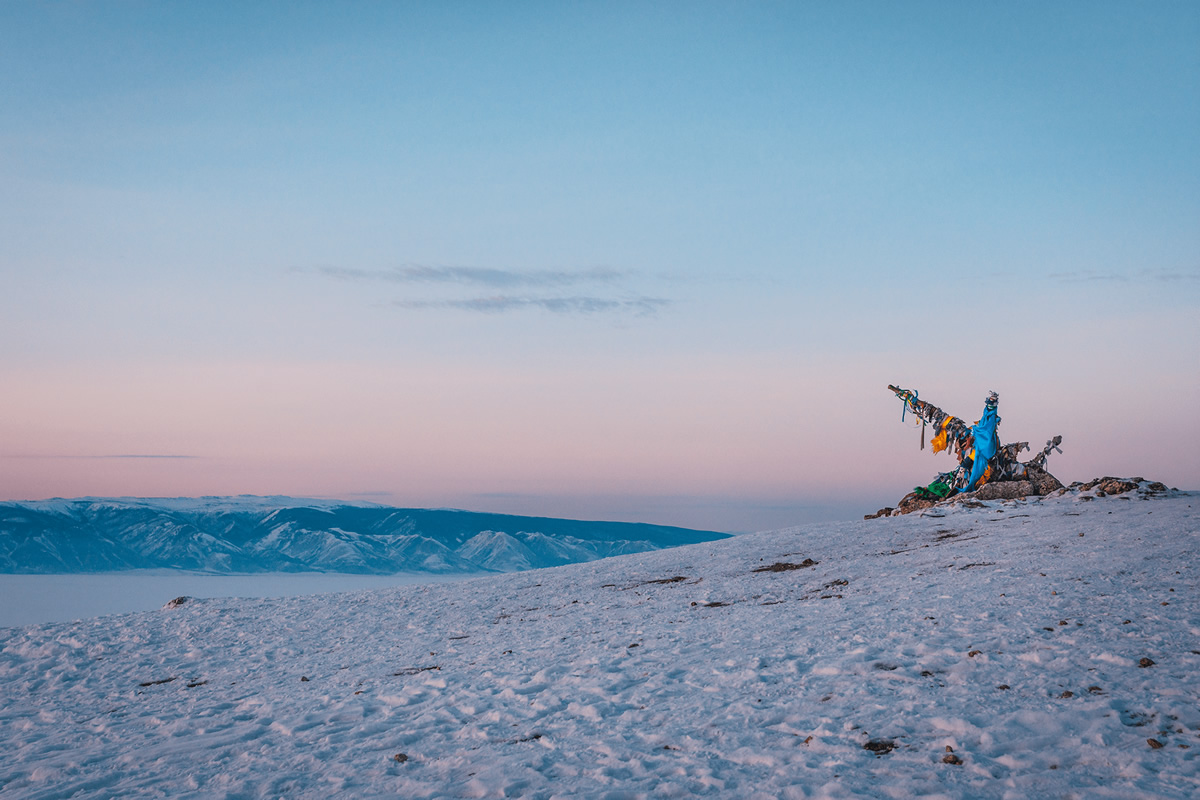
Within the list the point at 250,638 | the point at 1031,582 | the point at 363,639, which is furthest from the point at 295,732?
the point at 1031,582

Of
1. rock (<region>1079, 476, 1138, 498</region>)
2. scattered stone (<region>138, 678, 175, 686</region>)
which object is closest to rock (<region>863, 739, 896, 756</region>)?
scattered stone (<region>138, 678, 175, 686</region>)

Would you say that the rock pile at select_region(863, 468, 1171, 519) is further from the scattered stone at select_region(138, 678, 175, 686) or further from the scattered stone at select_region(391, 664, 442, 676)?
the scattered stone at select_region(138, 678, 175, 686)

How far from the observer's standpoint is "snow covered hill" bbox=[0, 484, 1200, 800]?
6.45 meters

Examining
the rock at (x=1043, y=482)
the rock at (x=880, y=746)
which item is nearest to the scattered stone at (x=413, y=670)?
the rock at (x=880, y=746)

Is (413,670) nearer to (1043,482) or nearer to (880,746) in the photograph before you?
(880,746)

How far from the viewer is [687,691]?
866 cm

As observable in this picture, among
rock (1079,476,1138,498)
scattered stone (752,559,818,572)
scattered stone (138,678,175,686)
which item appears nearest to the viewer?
scattered stone (138,678,175,686)

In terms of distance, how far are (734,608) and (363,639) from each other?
264 inches

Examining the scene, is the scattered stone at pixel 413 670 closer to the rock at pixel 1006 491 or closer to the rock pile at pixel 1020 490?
the rock pile at pixel 1020 490

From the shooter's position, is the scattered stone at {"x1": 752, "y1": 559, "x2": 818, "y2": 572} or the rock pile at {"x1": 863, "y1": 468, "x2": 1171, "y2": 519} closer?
the scattered stone at {"x1": 752, "y1": 559, "x2": 818, "y2": 572}

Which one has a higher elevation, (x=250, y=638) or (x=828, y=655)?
(x=828, y=655)

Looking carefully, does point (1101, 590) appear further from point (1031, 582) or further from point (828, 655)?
point (828, 655)

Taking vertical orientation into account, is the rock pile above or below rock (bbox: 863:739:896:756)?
above

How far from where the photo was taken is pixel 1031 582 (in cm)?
1182
